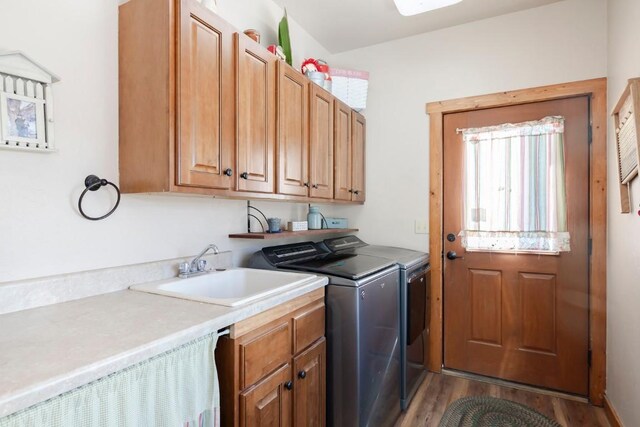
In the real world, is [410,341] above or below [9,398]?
below

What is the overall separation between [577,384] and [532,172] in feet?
4.88

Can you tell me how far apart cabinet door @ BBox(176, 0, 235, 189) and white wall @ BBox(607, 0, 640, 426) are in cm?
191

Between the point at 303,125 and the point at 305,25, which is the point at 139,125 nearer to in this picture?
the point at 303,125

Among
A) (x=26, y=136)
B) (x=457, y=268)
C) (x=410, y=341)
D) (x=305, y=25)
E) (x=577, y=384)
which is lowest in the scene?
(x=577, y=384)

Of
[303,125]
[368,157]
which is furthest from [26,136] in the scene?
[368,157]

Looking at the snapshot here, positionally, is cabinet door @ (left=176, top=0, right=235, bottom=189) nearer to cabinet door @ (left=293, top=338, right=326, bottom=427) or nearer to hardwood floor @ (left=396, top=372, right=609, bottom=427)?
cabinet door @ (left=293, top=338, right=326, bottom=427)

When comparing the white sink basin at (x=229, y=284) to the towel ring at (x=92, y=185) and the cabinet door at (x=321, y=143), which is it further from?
the cabinet door at (x=321, y=143)

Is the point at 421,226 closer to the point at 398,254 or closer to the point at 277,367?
the point at 398,254

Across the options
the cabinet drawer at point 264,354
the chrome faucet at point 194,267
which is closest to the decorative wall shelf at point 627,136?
the cabinet drawer at point 264,354

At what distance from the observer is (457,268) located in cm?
270

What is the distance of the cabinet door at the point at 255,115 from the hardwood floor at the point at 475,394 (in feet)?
5.51

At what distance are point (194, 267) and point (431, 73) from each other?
2333 mm

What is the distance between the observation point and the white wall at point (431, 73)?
92.3 inches

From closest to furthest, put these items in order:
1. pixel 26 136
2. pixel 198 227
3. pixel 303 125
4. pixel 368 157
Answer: pixel 26 136 < pixel 198 227 < pixel 303 125 < pixel 368 157
